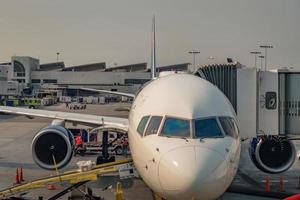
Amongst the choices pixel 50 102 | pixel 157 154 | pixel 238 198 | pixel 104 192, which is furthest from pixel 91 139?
pixel 50 102

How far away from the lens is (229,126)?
33.6 feet

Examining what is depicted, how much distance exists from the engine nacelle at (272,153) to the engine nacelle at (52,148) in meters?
6.91

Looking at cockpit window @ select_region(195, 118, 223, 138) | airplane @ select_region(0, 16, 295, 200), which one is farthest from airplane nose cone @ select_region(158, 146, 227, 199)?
cockpit window @ select_region(195, 118, 223, 138)

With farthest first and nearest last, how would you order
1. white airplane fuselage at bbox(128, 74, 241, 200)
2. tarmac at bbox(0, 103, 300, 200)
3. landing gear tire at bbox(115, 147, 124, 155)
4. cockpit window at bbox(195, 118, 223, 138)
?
landing gear tire at bbox(115, 147, 124, 155) < tarmac at bbox(0, 103, 300, 200) < cockpit window at bbox(195, 118, 223, 138) < white airplane fuselage at bbox(128, 74, 241, 200)

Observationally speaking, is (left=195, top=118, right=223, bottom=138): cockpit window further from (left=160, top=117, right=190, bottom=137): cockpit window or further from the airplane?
(left=160, top=117, right=190, bottom=137): cockpit window

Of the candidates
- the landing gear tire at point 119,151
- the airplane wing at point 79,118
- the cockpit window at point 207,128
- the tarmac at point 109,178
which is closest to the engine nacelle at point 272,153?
the tarmac at point 109,178

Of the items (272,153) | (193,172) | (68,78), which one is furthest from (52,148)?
(68,78)

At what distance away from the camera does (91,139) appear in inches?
1119

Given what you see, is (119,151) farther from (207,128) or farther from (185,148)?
(185,148)

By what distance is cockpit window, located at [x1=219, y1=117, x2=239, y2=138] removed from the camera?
32.9 ft

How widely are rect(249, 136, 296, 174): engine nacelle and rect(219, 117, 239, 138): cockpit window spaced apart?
610 centimetres

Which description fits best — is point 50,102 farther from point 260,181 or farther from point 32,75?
point 260,181

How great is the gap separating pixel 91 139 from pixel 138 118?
1792 centimetres

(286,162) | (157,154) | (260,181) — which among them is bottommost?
(260,181)
